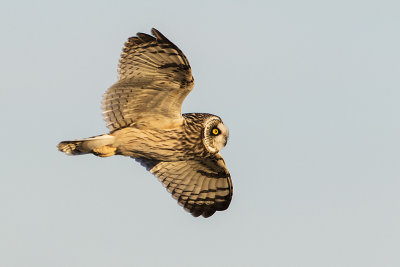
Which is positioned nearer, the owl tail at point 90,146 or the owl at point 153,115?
the owl at point 153,115

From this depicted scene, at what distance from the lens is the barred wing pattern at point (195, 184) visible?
12.0 meters

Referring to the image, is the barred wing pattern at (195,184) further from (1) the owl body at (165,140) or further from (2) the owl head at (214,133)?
(1) the owl body at (165,140)

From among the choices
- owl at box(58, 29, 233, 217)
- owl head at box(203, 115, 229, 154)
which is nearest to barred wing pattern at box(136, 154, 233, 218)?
owl at box(58, 29, 233, 217)

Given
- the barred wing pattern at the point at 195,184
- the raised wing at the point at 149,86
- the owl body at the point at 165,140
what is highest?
the raised wing at the point at 149,86

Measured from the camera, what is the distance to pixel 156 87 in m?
10.1

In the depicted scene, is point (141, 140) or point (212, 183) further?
point (212, 183)

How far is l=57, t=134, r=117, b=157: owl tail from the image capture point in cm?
1041

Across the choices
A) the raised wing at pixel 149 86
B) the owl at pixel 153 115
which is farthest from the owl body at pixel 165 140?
the raised wing at pixel 149 86

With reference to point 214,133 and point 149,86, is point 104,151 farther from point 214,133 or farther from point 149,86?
point 214,133

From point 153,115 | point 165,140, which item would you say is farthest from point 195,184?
point 153,115

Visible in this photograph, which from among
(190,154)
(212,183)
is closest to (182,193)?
(212,183)

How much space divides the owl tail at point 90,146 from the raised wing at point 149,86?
0.21 m

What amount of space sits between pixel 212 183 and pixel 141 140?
6.43ft

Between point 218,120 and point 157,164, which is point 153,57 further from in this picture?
point 157,164
